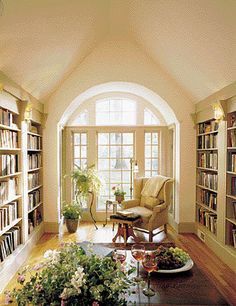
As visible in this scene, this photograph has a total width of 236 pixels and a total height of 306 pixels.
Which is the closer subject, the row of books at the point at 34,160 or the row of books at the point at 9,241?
the row of books at the point at 9,241

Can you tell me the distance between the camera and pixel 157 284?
2.12 meters

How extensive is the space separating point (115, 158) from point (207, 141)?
235cm

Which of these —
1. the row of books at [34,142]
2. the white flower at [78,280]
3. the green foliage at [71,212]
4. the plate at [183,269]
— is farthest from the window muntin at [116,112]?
the white flower at [78,280]

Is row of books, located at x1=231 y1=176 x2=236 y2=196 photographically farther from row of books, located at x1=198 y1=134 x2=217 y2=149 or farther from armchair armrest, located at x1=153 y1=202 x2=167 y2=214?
armchair armrest, located at x1=153 y1=202 x2=167 y2=214

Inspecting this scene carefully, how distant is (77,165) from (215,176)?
10.3 ft

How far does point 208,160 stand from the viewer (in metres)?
4.82

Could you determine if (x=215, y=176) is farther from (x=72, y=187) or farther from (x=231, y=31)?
(x=72, y=187)

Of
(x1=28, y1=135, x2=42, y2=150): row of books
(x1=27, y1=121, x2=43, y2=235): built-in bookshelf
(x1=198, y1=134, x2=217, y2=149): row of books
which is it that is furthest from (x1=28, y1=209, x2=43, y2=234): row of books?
(x1=198, y1=134, x2=217, y2=149): row of books

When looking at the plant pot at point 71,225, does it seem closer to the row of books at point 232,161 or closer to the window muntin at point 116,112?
the window muntin at point 116,112

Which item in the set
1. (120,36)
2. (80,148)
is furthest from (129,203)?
(120,36)

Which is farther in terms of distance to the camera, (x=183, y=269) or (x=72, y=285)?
(x=183, y=269)

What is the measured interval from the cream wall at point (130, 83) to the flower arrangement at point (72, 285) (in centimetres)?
399

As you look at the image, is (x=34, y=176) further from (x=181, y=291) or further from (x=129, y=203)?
(x=181, y=291)

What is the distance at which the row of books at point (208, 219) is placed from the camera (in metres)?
4.54
